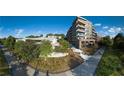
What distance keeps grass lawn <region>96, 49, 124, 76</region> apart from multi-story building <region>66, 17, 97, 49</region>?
0.46 m

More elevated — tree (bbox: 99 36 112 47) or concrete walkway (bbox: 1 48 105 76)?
tree (bbox: 99 36 112 47)

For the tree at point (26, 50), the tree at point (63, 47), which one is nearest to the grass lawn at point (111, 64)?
the tree at point (63, 47)

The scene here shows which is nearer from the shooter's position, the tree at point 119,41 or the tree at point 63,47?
the tree at point 119,41

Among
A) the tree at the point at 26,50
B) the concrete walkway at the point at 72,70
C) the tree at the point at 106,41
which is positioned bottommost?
the concrete walkway at the point at 72,70

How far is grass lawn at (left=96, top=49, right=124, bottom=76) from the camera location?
6316 mm

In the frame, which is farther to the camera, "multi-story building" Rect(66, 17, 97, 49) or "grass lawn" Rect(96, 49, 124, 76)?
"multi-story building" Rect(66, 17, 97, 49)

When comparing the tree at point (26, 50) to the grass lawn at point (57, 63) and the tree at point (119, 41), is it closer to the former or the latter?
the grass lawn at point (57, 63)

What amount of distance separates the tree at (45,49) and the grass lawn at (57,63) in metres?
0.12

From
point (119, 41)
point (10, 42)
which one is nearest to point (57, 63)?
point (10, 42)

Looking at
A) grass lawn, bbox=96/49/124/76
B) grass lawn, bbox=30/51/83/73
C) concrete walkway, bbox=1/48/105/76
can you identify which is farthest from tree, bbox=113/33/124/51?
grass lawn, bbox=30/51/83/73

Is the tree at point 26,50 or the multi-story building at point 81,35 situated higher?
the multi-story building at point 81,35

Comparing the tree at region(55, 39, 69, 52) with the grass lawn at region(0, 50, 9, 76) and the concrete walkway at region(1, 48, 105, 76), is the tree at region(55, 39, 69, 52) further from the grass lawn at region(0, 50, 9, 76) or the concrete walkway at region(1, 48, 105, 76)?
the grass lawn at region(0, 50, 9, 76)

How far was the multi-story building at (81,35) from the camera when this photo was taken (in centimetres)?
645
